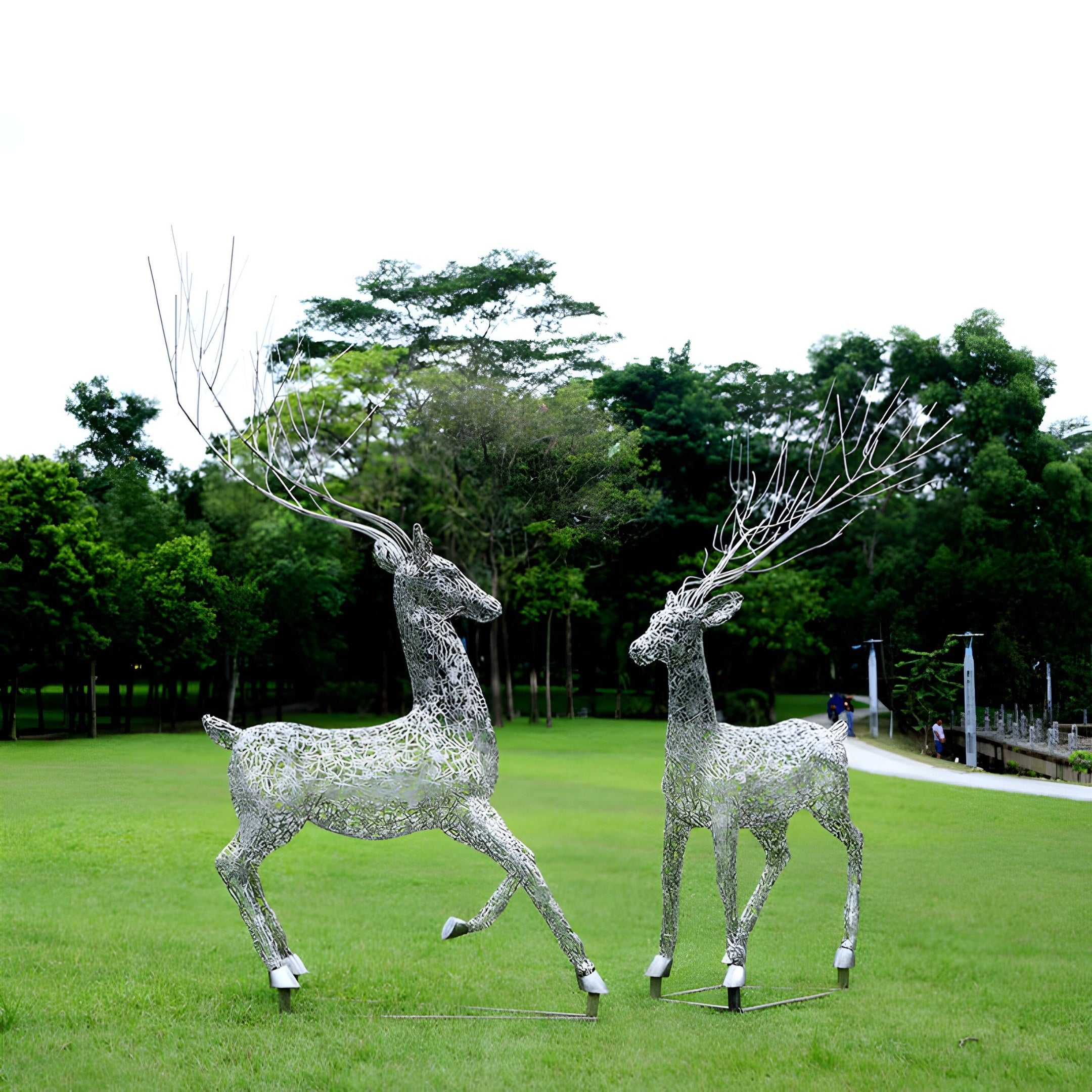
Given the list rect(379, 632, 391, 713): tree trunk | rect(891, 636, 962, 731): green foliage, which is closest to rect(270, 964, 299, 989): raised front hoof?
rect(891, 636, 962, 731): green foliage

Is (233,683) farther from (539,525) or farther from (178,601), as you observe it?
(539,525)

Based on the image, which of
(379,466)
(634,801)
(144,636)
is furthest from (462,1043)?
(144,636)

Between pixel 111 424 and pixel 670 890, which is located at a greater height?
pixel 111 424

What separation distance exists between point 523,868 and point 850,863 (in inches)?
92.7

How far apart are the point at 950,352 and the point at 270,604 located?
19350 mm

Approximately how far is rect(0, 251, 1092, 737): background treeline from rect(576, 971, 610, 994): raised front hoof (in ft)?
52.4

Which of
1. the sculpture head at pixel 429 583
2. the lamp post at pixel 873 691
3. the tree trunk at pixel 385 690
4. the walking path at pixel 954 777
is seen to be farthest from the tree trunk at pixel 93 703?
the sculpture head at pixel 429 583

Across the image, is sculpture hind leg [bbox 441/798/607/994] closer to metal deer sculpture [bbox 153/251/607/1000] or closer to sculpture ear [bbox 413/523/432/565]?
metal deer sculpture [bbox 153/251/607/1000]

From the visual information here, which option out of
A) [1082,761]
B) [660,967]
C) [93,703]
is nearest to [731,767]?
[660,967]

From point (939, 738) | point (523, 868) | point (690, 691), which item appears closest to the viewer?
point (523, 868)

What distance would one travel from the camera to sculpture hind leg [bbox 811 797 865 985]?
729cm

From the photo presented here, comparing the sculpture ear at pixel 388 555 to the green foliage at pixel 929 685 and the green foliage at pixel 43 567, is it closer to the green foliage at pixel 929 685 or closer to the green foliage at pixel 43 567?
the green foliage at pixel 43 567

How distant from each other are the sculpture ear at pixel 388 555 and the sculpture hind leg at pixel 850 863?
304 cm

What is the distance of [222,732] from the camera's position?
263 inches
